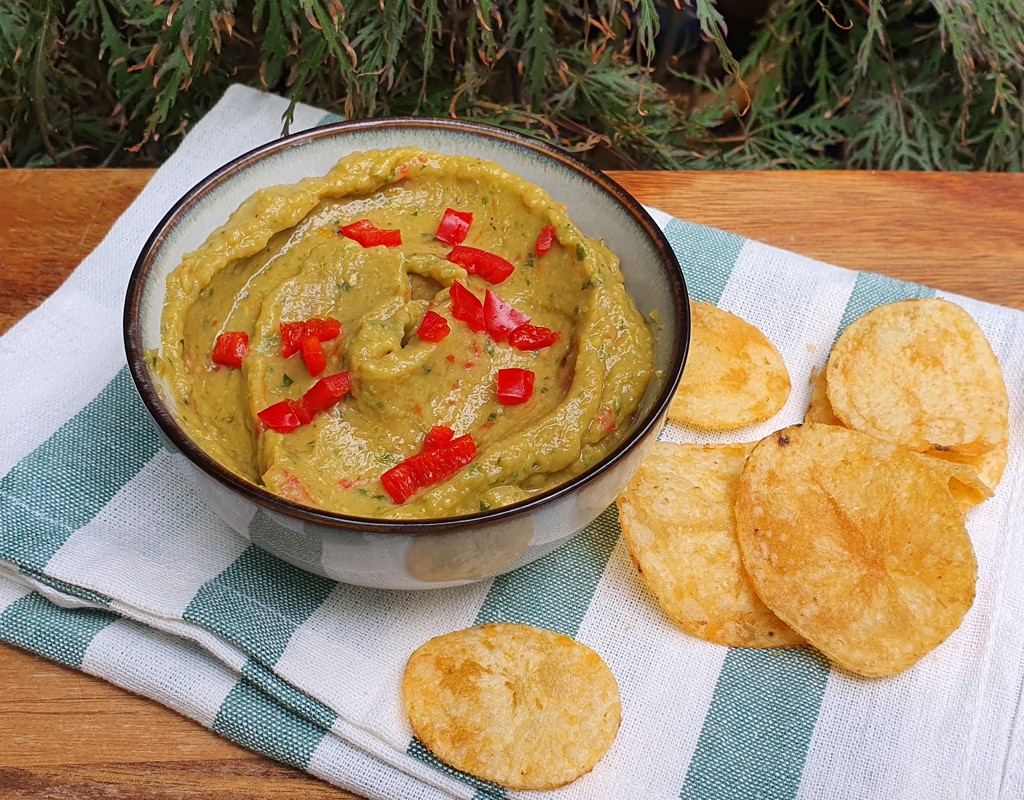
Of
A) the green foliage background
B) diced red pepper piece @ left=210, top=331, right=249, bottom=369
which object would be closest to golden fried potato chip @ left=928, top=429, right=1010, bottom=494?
the green foliage background

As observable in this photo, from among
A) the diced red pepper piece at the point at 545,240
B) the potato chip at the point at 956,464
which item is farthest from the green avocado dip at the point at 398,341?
the potato chip at the point at 956,464

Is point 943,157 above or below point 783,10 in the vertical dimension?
below

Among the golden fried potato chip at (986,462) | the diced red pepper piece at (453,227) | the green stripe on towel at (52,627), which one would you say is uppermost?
the diced red pepper piece at (453,227)

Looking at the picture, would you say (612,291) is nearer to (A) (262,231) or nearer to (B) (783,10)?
(A) (262,231)

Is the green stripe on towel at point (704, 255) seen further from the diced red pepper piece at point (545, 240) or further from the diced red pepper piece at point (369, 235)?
the diced red pepper piece at point (369, 235)

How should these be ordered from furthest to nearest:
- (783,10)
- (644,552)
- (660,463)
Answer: (783,10), (660,463), (644,552)

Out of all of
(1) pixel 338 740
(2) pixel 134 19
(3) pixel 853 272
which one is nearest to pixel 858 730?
(1) pixel 338 740
